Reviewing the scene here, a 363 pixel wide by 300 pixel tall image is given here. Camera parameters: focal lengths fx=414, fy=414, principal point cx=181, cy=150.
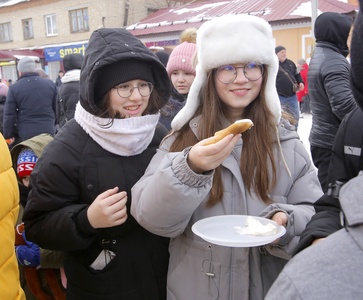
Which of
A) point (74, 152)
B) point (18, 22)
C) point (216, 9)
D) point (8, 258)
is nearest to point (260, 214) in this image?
point (74, 152)

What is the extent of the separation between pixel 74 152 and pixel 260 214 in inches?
34.3

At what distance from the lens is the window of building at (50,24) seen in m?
28.5

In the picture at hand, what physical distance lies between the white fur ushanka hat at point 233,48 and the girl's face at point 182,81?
6.75 feet

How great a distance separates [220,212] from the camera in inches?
67.1

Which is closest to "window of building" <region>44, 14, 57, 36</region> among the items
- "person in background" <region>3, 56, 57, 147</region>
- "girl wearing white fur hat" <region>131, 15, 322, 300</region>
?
"person in background" <region>3, 56, 57, 147</region>

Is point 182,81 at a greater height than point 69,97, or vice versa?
point 182,81

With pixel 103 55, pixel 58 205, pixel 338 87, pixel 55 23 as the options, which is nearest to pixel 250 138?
pixel 103 55

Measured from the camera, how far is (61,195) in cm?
187

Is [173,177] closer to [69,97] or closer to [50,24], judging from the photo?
[69,97]

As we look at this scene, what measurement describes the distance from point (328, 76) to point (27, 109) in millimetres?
4185

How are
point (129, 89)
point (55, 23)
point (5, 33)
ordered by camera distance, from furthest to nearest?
1. point (5, 33)
2. point (55, 23)
3. point (129, 89)

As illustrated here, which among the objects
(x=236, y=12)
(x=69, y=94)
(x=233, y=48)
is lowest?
(x=69, y=94)

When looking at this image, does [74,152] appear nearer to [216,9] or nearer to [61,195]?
[61,195]

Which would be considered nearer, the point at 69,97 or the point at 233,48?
the point at 233,48
